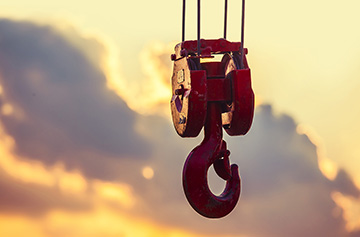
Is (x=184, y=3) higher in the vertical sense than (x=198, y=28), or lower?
higher

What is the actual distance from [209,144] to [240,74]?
0.67 m

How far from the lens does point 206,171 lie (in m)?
6.36

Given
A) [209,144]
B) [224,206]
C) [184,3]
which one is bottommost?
[224,206]

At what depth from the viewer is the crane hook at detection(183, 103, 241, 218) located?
20.7 ft

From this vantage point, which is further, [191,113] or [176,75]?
[176,75]

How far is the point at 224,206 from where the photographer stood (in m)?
6.39

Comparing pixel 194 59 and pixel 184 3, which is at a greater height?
pixel 184 3

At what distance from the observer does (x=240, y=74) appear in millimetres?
6246

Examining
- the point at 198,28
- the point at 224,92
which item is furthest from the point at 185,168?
the point at 198,28

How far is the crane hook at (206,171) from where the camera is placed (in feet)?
20.7

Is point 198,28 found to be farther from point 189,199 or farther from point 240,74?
point 189,199

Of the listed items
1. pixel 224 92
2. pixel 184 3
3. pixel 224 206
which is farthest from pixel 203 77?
pixel 224 206

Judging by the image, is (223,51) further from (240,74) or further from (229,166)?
(229,166)

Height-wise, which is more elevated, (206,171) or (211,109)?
(211,109)
